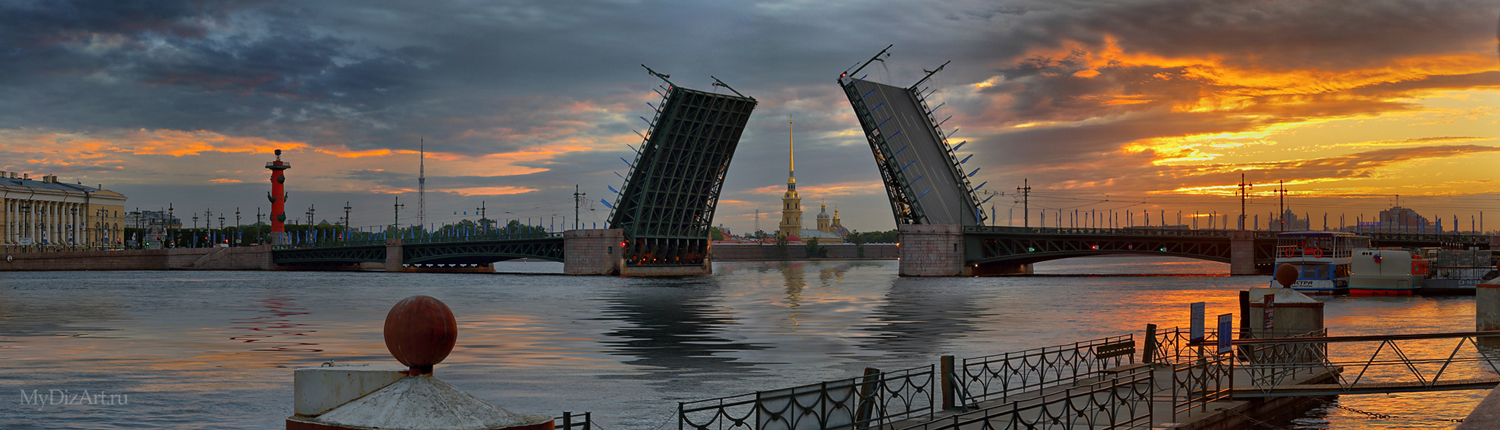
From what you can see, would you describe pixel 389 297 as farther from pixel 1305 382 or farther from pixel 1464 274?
pixel 1464 274

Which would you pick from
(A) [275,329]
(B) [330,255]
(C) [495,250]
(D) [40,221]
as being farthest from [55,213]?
(A) [275,329]

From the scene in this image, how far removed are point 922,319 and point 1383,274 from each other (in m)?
38.9

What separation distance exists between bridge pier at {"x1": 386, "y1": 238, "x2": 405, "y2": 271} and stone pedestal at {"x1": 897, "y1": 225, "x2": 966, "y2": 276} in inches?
2002

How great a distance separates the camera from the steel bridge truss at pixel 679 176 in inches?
2712

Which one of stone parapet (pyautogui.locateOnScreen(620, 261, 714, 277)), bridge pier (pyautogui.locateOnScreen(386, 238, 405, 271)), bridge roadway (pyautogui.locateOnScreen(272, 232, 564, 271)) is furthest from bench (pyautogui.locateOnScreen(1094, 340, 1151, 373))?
bridge pier (pyautogui.locateOnScreen(386, 238, 405, 271))

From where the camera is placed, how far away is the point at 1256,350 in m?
19.3

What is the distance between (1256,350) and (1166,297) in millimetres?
42843

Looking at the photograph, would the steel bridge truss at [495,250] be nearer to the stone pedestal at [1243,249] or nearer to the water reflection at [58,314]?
the water reflection at [58,314]

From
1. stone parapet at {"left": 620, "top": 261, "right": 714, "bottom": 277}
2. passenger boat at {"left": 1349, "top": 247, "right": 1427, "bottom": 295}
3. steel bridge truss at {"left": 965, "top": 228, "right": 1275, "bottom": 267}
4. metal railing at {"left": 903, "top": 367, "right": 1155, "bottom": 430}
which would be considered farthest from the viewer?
stone parapet at {"left": 620, "top": 261, "right": 714, "bottom": 277}

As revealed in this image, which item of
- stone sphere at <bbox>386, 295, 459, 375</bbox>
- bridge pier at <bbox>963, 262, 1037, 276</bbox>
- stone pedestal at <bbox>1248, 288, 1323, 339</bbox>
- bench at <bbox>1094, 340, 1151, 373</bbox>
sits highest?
stone sphere at <bbox>386, 295, 459, 375</bbox>

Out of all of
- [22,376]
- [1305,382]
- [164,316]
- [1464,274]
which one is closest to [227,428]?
[22,376]

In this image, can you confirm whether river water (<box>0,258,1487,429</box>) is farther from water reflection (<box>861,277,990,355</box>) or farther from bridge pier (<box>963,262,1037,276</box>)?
bridge pier (<box>963,262,1037,276</box>)

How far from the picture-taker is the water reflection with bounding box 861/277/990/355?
29562mm

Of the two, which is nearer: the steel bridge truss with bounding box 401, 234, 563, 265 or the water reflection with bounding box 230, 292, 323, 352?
the water reflection with bounding box 230, 292, 323, 352
